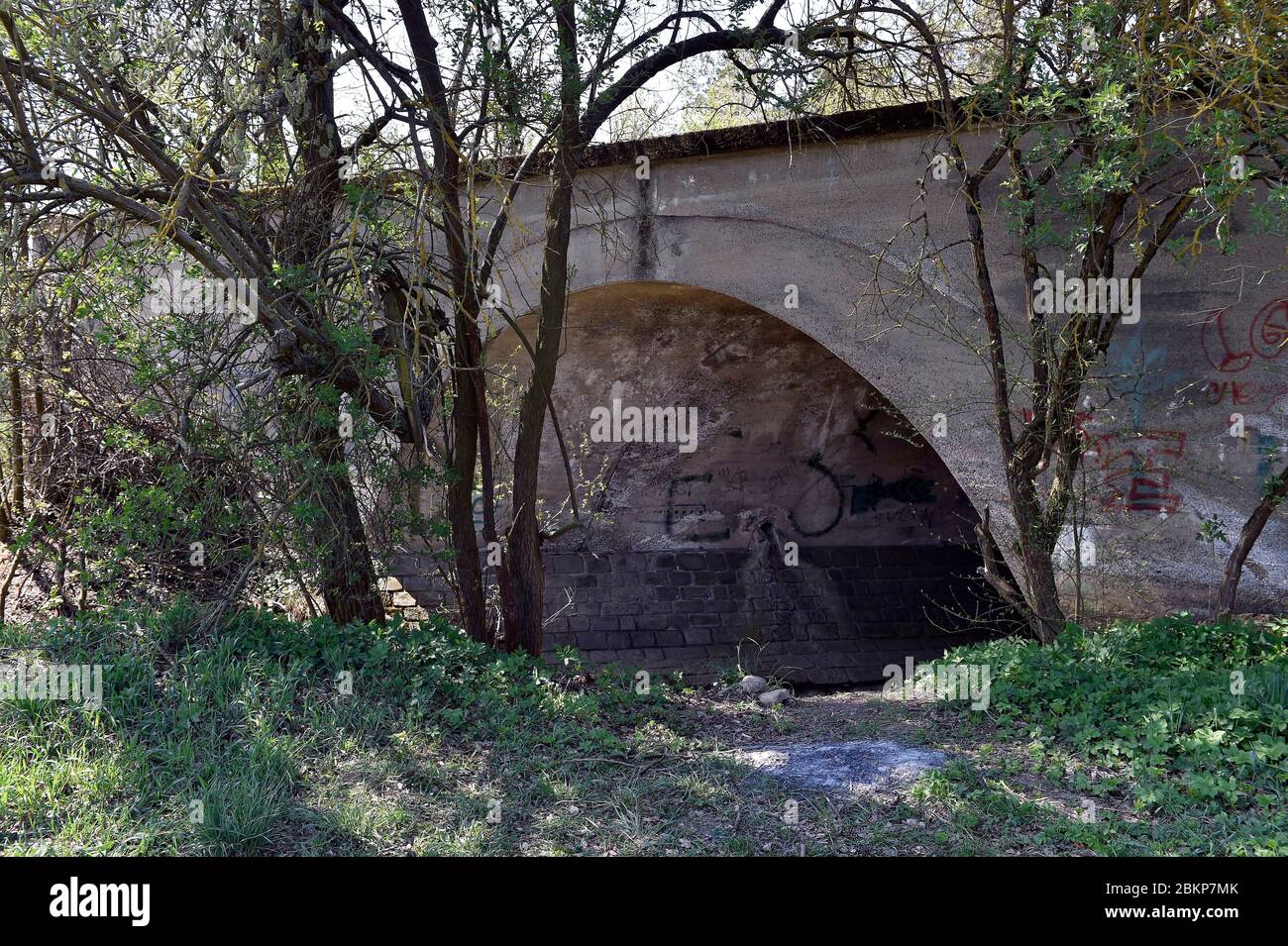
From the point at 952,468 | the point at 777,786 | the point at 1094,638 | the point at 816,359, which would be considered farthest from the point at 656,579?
the point at 777,786

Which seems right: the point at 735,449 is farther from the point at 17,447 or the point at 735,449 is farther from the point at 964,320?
the point at 17,447

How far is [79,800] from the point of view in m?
3.91

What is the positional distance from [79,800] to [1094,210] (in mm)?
5862

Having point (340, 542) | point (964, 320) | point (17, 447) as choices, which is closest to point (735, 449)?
point (964, 320)

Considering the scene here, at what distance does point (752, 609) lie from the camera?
34.3ft

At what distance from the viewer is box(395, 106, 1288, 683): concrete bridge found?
6.96 metres

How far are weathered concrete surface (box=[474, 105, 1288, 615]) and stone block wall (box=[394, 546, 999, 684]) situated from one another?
2771mm

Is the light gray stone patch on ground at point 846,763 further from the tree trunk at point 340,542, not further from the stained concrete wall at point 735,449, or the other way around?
the stained concrete wall at point 735,449

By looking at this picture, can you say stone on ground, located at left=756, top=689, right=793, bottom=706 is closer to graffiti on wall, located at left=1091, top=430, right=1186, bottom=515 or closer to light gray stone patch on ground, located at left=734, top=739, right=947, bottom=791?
light gray stone patch on ground, located at left=734, top=739, right=947, bottom=791

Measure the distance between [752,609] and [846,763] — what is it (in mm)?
5662

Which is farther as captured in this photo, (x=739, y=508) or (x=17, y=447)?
(x=739, y=508)

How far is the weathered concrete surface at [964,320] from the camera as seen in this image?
688cm

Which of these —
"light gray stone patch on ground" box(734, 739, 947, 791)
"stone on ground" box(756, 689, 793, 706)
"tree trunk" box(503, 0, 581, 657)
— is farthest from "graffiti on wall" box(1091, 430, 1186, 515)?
"tree trunk" box(503, 0, 581, 657)

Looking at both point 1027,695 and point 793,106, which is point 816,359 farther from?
point 1027,695
